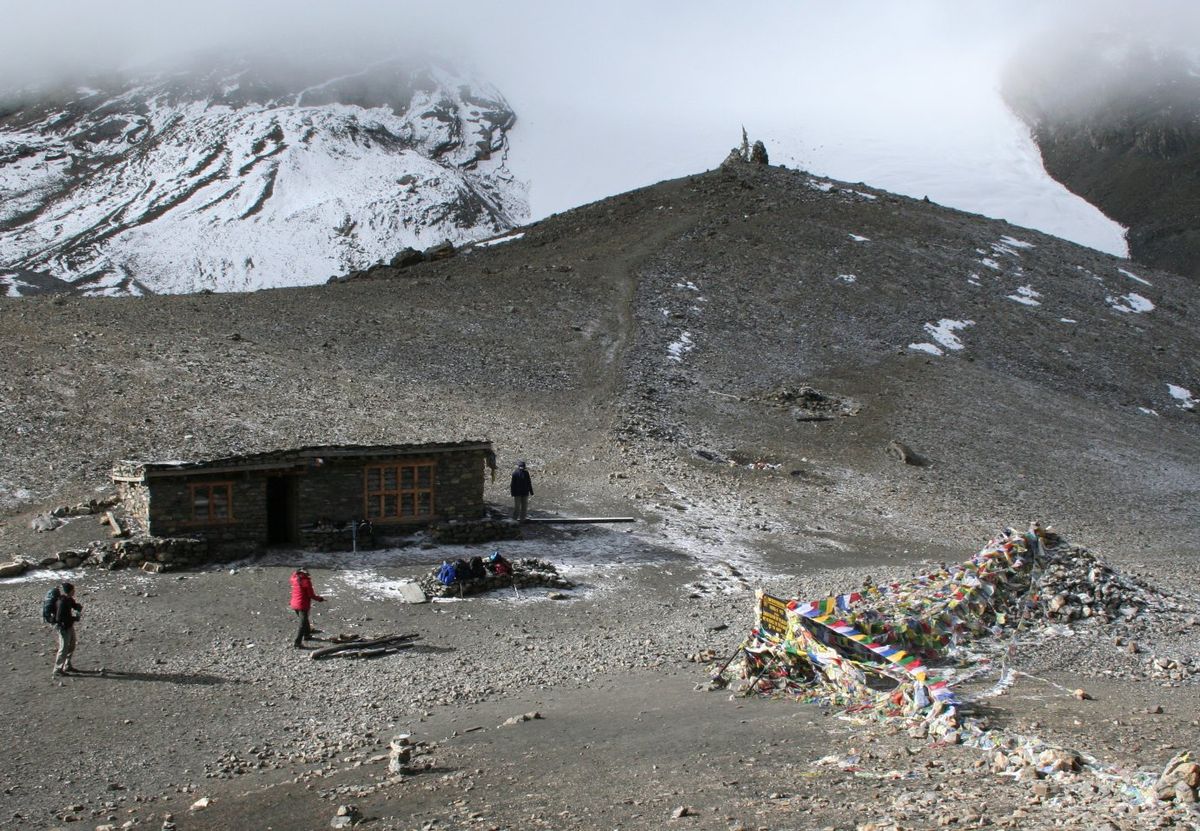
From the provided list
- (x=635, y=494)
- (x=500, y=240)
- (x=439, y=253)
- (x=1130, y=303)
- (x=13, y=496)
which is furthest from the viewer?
(x=500, y=240)

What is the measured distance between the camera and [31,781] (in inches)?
530

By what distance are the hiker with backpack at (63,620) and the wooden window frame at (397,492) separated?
920 centimetres

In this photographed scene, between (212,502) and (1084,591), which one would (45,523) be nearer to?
(212,502)

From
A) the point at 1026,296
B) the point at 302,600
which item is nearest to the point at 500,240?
the point at 1026,296

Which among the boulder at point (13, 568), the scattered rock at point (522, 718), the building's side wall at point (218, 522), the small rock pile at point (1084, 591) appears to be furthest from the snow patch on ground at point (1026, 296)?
the boulder at point (13, 568)

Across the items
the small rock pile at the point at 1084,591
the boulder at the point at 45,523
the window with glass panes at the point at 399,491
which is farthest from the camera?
the window with glass panes at the point at 399,491

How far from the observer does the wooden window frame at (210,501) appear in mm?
23922

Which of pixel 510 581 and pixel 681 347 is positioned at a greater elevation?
pixel 681 347

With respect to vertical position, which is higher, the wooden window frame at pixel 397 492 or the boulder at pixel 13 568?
the wooden window frame at pixel 397 492

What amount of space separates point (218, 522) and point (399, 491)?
13.4 ft

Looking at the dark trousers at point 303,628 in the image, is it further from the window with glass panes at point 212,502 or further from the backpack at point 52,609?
the window with glass panes at point 212,502

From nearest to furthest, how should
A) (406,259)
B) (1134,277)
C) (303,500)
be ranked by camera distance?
(303,500)
(406,259)
(1134,277)

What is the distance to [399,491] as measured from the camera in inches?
1039

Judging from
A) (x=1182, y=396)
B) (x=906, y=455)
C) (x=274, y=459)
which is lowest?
(x=906, y=455)
